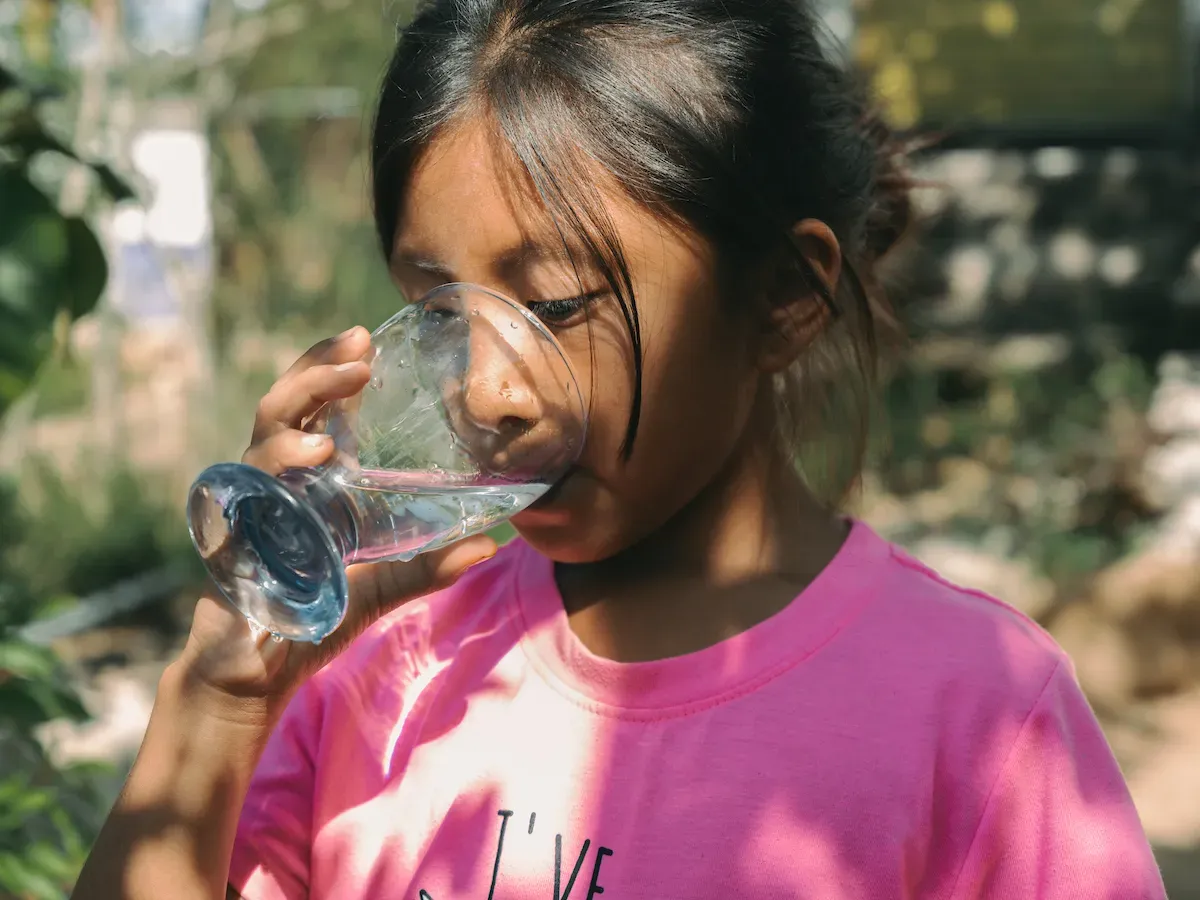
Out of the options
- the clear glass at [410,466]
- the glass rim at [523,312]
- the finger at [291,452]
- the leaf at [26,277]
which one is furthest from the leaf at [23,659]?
the glass rim at [523,312]

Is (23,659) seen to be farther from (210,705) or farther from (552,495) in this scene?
→ (552,495)

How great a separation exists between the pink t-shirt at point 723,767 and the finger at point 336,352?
42 centimetres

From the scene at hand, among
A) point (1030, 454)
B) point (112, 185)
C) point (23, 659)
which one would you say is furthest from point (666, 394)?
point (1030, 454)

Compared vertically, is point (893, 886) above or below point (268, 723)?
below

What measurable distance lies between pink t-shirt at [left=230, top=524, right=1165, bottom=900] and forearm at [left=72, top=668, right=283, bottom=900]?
11 centimetres

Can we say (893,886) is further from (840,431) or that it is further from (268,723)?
(840,431)

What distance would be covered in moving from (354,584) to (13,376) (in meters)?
0.75

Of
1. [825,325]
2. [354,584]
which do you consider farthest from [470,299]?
[825,325]

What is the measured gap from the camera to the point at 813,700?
1.58m

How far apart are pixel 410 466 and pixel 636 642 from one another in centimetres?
35

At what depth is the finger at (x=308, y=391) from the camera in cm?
153

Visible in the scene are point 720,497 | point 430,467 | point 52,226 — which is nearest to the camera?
point 430,467

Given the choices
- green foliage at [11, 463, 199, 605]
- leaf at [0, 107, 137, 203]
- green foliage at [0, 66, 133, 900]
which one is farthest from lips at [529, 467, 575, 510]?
green foliage at [11, 463, 199, 605]

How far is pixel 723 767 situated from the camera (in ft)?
5.15
